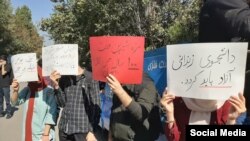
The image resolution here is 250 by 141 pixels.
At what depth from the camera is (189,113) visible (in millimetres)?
3178

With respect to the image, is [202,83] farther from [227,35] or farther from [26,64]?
[26,64]

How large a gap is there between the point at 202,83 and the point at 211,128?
252 mm

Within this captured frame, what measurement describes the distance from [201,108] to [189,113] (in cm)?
11

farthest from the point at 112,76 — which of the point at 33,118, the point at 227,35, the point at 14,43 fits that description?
the point at 14,43

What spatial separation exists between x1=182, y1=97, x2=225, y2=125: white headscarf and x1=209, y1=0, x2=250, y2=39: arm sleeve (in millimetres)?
449

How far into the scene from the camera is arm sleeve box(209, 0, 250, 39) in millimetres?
3053

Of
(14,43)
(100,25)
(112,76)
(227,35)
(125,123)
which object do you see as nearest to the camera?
(227,35)

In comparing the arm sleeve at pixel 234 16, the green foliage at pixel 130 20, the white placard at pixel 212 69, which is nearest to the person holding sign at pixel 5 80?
the green foliage at pixel 130 20

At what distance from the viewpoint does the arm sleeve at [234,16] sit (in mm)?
3053

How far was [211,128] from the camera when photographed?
2.82 metres

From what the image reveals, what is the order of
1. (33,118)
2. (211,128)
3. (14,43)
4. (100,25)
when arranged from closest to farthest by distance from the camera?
(211,128) → (33,118) → (100,25) → (14,43)

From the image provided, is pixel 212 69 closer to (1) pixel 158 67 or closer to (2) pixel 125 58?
(2) pixel 125 58

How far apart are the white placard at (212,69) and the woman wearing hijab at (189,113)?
0.17 metres

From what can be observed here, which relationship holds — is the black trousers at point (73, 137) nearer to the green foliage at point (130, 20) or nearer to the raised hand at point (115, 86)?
the raised hand at point (115, 86)
